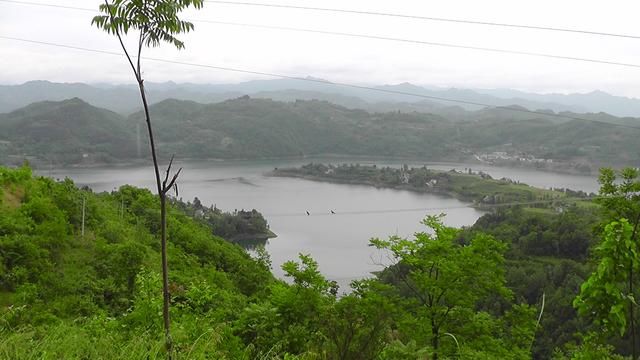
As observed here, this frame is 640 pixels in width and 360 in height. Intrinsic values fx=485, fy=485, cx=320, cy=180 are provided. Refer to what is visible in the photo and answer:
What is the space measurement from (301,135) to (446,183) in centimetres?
4940

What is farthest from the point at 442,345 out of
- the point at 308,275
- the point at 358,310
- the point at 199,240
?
the point at 199,240

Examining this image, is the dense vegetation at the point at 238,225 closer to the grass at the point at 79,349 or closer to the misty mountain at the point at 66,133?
the misty mountain at the point at 66,133

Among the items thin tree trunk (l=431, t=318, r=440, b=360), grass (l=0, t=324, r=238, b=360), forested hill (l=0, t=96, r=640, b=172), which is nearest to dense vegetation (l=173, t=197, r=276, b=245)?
forested hill (l=0, t=96, r=640, b=172)

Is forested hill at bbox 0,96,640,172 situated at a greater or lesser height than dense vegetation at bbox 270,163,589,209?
greater

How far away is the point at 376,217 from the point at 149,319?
47601 mm

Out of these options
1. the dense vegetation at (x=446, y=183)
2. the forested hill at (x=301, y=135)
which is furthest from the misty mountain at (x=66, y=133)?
the dense vegetation at (x=446, y=183)

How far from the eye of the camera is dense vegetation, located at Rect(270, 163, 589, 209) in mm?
54938

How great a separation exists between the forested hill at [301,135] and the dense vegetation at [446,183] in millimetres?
21837

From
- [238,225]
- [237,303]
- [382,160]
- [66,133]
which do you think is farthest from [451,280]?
[382,160]

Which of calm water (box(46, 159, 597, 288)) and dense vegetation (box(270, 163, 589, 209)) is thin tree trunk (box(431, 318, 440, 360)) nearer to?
calm water (box(46, 159, 597, 288))

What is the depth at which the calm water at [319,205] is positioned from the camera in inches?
1427

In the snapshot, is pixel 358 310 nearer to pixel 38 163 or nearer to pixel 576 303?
pixel 576 303

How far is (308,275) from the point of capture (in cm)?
521

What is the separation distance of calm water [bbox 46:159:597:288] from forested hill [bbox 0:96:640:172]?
5977mm
